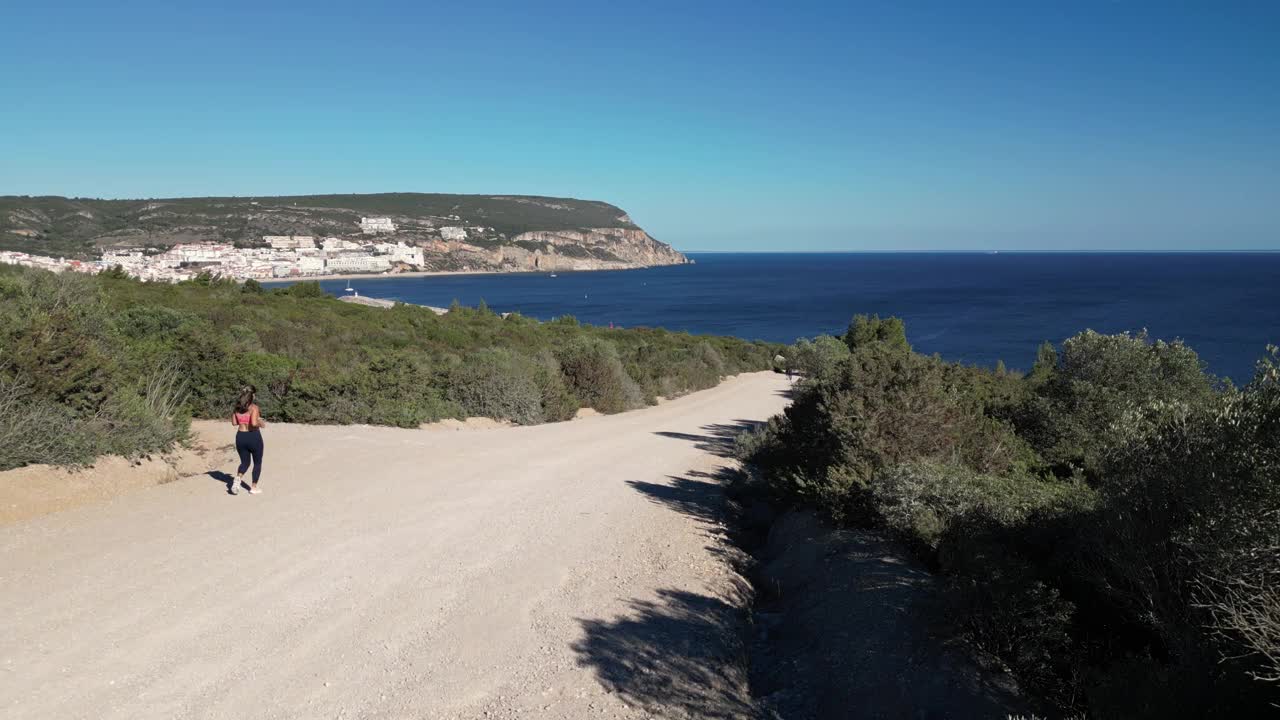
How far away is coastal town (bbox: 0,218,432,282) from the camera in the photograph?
103219mm

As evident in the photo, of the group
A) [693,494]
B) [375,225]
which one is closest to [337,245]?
[375,225]

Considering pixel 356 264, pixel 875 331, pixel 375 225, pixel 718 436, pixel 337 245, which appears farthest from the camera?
pixel 375 225

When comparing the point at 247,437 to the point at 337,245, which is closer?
the point at 247,437

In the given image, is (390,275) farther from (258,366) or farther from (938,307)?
(258,366)

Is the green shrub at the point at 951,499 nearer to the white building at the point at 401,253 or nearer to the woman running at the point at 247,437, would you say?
the woman running at the point at 247,437

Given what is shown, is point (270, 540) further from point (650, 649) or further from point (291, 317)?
point (291, 317)

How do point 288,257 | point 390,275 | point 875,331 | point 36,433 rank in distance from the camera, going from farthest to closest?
1. point 390,275
2. point 288,257
3. point 875,331
4. point 36,433

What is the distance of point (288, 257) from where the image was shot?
137250mm

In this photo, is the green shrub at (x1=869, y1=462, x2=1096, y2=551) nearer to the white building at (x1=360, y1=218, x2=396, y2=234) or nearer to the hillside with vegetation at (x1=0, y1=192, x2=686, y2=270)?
the hillside with vegetation at (x1=0, y1=192, x2=686, y2=270)

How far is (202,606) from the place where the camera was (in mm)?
5824

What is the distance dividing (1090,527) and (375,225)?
193683mm

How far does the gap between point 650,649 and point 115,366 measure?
8508 mm

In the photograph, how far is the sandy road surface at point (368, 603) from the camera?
477 cm

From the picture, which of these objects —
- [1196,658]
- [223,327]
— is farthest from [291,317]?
[1196,658]
